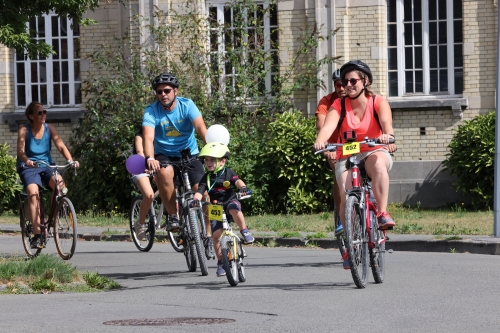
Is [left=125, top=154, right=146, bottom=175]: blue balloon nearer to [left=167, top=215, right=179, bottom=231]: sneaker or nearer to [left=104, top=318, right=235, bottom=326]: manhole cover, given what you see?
[left=167, top=215, right=179, bottom=231]: sneaker

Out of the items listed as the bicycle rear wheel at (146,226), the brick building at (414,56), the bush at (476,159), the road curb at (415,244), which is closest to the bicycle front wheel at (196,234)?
the bicycle rear wheel at (146,226)

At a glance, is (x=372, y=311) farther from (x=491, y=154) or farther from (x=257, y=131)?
(x=257, y=131)

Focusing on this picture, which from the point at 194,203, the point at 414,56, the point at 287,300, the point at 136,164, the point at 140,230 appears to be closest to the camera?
the point at 287,300

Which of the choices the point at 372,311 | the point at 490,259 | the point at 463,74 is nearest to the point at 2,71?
the point at 463,74

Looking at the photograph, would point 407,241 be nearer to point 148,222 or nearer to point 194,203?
point 148,222

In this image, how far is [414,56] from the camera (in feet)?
69.0

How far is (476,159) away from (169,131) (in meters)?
9.25

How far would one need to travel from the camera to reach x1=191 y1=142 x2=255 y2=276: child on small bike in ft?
32.3

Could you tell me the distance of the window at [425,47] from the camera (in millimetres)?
20734

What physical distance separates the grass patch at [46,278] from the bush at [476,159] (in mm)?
10347

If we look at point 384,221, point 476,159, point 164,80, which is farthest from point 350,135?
point 476,159

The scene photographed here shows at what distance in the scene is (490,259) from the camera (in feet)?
40.3

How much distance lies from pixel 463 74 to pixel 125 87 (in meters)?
6.32

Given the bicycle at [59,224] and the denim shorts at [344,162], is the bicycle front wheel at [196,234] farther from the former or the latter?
the bicycle at [59,224]
